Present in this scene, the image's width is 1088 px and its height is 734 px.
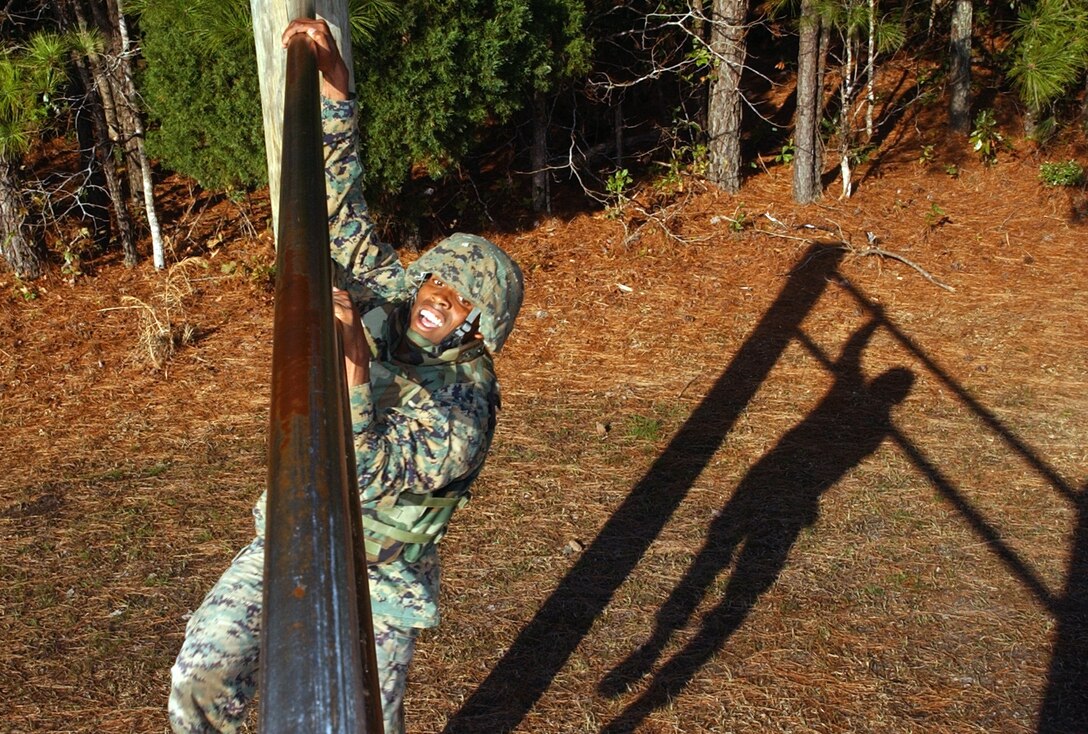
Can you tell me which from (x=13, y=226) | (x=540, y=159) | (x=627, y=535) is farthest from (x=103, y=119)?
(x=627, y=535)

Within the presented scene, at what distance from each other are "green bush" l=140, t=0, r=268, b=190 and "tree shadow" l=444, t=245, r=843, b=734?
357 cm

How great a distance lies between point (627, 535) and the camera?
5.53 meters

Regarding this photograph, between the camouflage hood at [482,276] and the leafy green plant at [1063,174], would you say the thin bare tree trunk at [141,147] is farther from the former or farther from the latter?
the leafy green plant at [1063,174]

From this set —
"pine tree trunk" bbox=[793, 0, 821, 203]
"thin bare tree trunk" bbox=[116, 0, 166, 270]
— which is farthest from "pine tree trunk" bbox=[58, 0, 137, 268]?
"pine tree trunk" bbox=[793, 0, 821, 203]

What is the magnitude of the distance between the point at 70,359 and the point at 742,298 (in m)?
4.85

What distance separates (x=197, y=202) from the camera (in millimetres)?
9938

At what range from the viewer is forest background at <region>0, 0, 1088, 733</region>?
4531 mm

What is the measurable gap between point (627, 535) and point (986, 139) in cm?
646

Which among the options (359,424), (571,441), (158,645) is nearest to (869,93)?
(571,441)

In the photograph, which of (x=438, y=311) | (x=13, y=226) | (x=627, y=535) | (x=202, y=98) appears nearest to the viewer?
(x=438, y=311)

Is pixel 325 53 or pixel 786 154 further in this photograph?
pixel 786 154

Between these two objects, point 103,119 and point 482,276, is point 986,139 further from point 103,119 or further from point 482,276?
point 482,276

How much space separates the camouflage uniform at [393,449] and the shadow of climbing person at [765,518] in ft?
5.55

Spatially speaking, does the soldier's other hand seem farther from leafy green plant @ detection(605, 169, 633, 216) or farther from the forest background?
leafy green plant @ detection(605, 169, 633, 216)
